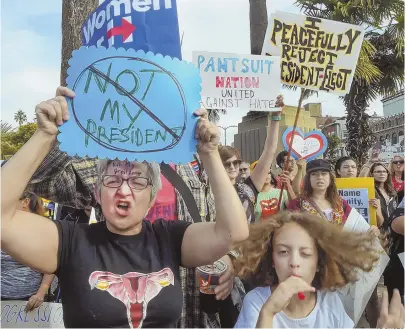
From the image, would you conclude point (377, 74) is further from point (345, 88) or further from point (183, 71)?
point (183, 71)

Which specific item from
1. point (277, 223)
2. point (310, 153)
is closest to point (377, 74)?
point (310, 153)

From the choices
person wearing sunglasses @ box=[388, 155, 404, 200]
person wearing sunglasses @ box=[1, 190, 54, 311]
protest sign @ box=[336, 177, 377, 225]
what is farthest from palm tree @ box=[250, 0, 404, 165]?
person wearing sunglasses @ box=[1, 190, 54, 311]

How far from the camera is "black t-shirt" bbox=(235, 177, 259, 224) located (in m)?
2.84

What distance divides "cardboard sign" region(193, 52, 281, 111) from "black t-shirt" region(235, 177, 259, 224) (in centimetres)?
73

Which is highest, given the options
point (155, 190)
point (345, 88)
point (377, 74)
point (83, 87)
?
point (377, 74)

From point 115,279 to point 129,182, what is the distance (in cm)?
30

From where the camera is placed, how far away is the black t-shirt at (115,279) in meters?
1.44

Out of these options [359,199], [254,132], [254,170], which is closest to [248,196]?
[254,170]

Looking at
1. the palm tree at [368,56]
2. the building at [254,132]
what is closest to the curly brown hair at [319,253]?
the building at [254,132]

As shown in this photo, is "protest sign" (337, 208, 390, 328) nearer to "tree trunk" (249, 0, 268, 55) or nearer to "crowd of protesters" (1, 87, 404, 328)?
"crowd of protesters" (1, 87, 404, 328)

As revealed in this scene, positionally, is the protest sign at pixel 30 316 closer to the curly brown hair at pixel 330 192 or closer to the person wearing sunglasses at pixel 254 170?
the person wearing sunglasses at pixel 254 170

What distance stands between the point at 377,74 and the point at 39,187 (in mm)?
10529

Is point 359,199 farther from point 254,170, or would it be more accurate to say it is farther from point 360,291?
point 360,291

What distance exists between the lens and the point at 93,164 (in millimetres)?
2115
